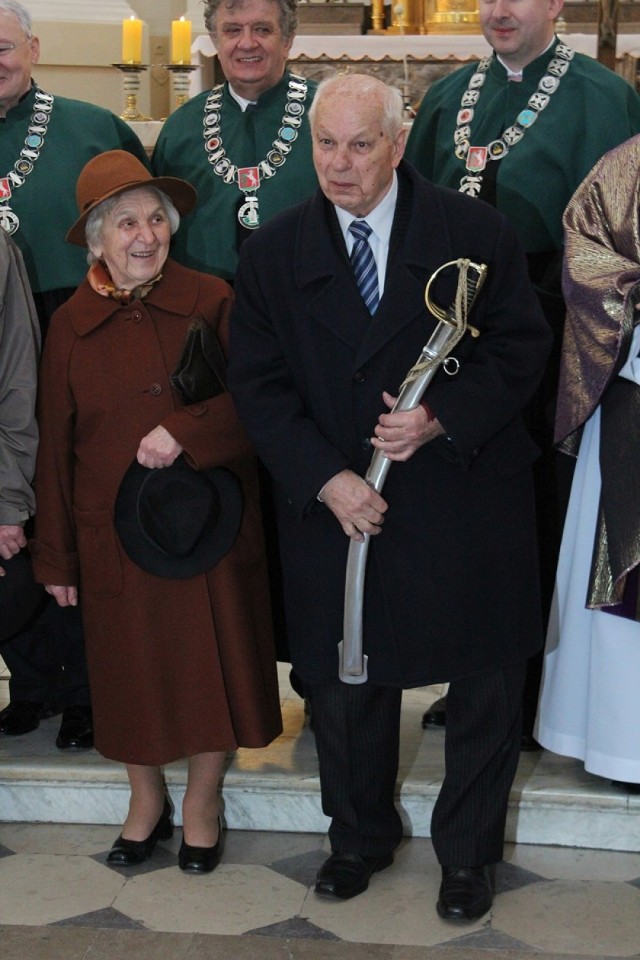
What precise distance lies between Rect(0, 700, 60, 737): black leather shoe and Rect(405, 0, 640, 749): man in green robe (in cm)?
138

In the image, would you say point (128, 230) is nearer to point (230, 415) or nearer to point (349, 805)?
point (230, 415)

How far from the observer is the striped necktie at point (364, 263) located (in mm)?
3363

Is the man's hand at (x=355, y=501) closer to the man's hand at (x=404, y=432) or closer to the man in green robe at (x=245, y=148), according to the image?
the man's hand at (x=404, y=432)

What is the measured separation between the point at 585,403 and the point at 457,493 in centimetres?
48

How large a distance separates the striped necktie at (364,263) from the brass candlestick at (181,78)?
10.5 feet

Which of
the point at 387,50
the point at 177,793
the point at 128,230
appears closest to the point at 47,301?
the point at 128,230

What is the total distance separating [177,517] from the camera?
3566 millimetres

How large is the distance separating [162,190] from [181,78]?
297 centimetres

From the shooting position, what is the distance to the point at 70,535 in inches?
146

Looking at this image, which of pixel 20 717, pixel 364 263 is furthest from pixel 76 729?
pixel 364 263

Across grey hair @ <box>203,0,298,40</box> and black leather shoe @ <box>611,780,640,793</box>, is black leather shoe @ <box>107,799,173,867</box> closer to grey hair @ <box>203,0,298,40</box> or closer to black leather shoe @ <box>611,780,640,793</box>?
black leather shoe @ <box>611,780,640,793</box>

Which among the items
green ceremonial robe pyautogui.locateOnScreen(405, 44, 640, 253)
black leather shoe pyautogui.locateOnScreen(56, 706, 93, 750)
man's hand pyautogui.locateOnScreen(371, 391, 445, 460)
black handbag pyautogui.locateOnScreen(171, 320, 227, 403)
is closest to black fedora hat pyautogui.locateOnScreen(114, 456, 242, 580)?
black handbag pyautogui.locateOnScreen(171, 320, 227, 403)

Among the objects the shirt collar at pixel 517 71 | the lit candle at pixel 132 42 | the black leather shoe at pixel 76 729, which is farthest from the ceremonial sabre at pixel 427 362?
the lit candle at pixel 132 42

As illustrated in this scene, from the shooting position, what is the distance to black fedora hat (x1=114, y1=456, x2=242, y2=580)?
356cm
